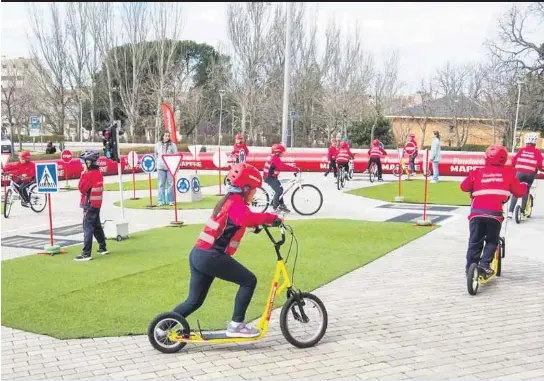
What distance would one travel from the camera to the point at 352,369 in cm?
519

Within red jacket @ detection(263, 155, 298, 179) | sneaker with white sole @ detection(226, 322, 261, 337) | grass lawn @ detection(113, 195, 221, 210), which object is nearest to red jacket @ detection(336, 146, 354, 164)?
grass lawn @ detection(113, 195, 221, 210)

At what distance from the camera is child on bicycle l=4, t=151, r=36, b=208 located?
1653 cm

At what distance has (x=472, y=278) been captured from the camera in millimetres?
7578

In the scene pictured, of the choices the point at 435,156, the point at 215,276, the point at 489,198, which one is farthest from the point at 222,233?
the point at 435,156

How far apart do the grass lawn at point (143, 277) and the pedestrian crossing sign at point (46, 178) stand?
1181mm

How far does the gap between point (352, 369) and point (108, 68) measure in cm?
5533

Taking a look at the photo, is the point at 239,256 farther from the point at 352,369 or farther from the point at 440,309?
the point at 352,369

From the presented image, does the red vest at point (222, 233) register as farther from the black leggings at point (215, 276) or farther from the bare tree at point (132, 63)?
the bare tree at point (132, 63)

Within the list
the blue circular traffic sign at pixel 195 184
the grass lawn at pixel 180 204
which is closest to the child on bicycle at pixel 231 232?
the grass lawn at pixel 180 204

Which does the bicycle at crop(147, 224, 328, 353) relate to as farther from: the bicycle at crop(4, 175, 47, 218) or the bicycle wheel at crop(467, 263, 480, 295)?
the bicycle at crop(4, 175, 47, 218)

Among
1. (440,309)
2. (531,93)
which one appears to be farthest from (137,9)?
(440,309)

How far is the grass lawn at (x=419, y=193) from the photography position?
725 inches

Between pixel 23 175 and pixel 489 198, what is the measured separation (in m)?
13.1

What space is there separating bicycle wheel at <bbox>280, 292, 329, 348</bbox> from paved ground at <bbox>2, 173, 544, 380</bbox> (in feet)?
0.33
